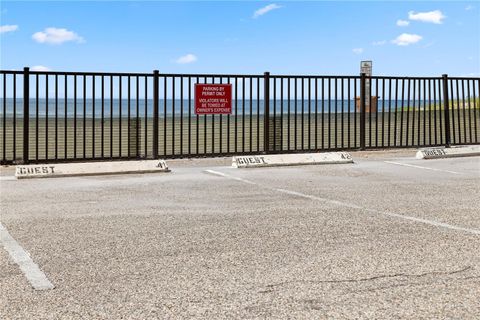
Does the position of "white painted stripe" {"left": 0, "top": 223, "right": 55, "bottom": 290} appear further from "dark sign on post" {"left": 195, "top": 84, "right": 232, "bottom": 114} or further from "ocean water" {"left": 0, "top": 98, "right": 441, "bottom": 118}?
"dark sign on post" {"left": 195, "top": 84, "right": 232, "bottom": 114}

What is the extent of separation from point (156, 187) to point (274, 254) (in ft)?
16.5

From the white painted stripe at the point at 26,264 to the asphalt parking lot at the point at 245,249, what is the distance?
63mm

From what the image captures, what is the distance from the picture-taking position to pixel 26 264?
5445 millimetres

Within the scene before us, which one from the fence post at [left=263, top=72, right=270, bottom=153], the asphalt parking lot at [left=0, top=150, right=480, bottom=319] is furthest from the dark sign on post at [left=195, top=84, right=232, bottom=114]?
the asphalt parking lot at [left=0, top=150, right=480, bottom=319]

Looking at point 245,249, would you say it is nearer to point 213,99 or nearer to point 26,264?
point 26,264

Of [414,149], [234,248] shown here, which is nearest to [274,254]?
[234,248]

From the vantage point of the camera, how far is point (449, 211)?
8.07 meters

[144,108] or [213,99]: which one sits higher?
[144,108]

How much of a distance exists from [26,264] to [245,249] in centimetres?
187

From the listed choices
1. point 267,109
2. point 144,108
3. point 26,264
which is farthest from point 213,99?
point 144,108

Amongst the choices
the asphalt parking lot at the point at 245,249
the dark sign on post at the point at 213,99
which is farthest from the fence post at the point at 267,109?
the asphalt parking lot at the point at 245,249

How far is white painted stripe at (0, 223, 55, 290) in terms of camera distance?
4863mm

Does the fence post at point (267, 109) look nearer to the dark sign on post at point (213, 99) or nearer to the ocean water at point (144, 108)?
the ocean water at point (144, 108)

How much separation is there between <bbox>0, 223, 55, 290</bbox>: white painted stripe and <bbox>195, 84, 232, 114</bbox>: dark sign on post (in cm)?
817
